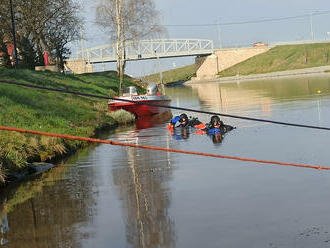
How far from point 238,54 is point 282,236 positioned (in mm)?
133086

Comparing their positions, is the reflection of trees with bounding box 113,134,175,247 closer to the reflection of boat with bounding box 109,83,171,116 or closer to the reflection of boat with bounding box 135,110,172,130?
the reflection of boat with bounding box 135,110,172,130

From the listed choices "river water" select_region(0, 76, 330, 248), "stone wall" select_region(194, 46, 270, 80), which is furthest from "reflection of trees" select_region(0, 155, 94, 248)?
"stone wall" select_region(194, 46, 270, 80)

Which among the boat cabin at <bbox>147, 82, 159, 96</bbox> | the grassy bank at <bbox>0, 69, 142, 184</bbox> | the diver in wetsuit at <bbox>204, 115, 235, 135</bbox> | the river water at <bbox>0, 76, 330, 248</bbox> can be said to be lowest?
the river water at <bbox>0, 76, 330, 248</bbox>

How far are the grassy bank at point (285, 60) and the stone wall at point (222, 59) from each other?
171 centimetres

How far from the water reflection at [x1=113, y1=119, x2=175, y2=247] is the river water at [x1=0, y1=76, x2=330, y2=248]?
0.02m

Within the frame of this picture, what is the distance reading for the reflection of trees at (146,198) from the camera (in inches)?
409

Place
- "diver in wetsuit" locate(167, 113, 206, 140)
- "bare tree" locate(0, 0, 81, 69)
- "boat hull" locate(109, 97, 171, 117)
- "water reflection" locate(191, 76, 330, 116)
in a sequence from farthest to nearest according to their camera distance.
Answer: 1. "bare tree" locate(0, 0, 81, 69)
2. "water reflection" locate(191, 76, 330, 116)
3. "boat hull" locate(109, 97, 171, 117)
4. "diver in wetsuit" locate(167, 113, 206, 140)

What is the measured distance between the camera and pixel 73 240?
34.4 feet

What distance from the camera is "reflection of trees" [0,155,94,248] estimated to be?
10.7 m

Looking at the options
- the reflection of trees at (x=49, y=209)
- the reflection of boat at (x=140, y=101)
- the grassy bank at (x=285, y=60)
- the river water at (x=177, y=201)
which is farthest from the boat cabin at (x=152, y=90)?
the grassy bank at (x=285, y=60)

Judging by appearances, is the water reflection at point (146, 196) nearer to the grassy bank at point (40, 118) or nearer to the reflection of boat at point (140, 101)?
the grassy bank at point (40, 118)

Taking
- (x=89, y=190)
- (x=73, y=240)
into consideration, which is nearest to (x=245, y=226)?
(x=73, y=240)

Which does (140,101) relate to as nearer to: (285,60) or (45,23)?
(45,23)

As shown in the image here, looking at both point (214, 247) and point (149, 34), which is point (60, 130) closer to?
point (214, 247)
